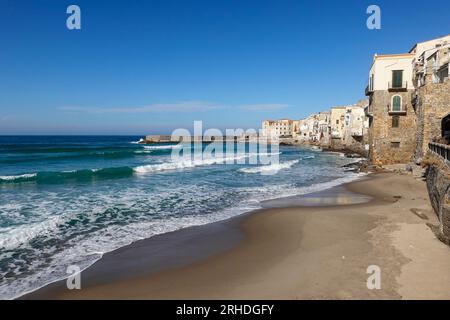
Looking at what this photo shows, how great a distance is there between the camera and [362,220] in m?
11.3

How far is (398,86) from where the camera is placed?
2612 cm

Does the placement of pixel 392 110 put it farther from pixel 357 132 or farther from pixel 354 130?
pixel 354 130

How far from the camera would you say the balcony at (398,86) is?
85.3 feet

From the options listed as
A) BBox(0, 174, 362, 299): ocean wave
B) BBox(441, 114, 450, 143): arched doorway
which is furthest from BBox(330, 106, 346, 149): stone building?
BBox(0, 174, 362, 299): ocean wave

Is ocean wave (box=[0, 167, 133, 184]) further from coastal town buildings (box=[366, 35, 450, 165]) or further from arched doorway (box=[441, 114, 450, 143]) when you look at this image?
arched doorway (box=[441, 114, 450, 143])

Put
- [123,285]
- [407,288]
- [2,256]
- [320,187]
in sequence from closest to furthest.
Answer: [407,288] < [123,285] < [2,256] < [320,187]

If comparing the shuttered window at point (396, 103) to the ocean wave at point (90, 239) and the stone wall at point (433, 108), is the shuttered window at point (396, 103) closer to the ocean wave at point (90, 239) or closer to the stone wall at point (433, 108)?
the stone wall at point (433, 108)

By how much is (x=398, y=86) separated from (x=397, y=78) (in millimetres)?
727

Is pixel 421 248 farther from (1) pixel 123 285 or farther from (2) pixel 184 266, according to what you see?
(1) pixel 123 285

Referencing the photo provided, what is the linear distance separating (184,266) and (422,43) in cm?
2874

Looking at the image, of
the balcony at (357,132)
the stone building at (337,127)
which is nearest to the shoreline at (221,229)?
the balcony at (357,132)

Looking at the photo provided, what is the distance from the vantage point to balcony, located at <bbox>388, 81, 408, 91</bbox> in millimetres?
25984

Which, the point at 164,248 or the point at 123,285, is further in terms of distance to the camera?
the point at 164,248
